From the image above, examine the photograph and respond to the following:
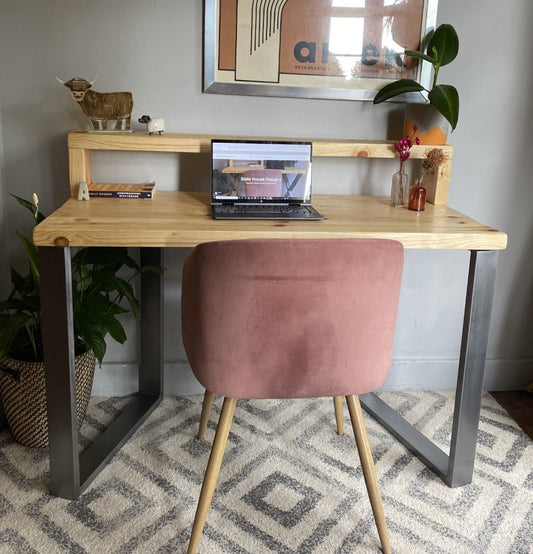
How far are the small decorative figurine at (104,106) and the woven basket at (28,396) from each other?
717mm

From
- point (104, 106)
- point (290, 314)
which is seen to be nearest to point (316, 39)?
point (104, 106)

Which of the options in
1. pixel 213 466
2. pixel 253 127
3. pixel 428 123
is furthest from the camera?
pixel 253 127

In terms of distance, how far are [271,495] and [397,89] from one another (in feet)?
4.15

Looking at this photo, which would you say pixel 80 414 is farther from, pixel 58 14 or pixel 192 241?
pixel 58 14

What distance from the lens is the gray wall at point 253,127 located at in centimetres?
194

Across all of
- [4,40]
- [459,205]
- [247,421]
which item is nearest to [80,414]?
[247,421]

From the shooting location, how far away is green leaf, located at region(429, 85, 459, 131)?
6.04 feet

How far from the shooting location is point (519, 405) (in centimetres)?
234

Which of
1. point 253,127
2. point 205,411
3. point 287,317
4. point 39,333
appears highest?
point 253,127

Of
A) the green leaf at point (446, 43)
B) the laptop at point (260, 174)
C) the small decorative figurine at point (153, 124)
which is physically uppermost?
the green leaf at point (446, 43)

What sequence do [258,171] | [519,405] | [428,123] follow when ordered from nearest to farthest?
Result: [258,171] → [428,123] → [519,405]

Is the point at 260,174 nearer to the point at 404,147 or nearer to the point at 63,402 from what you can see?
the point at 404,147

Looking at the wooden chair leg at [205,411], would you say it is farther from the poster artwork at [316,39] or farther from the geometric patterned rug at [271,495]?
the poster artwork at [316,39]

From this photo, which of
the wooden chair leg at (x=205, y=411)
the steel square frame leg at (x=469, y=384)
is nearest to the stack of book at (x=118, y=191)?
the wooden chair leg at (x=205, y=411)
